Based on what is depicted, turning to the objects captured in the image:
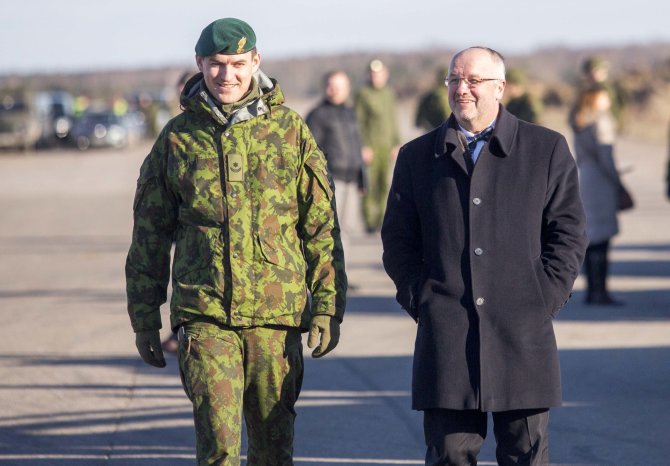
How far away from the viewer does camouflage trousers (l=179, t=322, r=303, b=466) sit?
4.51 m

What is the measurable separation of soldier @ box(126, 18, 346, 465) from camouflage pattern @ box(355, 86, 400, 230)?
32.1 ft

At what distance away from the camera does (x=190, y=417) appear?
714 centimetres

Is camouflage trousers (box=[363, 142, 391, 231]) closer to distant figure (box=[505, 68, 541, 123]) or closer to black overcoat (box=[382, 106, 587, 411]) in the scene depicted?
distant figure (box=[505, 68, 541, 123])

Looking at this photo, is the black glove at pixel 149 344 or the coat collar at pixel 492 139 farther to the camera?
the black glove at pixel 149 344

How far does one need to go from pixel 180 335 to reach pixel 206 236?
0.37 meters

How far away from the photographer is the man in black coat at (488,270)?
4.47 meters

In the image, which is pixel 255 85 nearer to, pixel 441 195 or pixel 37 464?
pixel 441 195

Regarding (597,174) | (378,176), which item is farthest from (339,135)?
(378,176)

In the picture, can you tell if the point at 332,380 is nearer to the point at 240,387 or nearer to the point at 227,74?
the point at 240,387

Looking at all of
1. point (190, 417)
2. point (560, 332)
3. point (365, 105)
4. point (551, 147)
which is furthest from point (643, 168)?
point (551, 147)

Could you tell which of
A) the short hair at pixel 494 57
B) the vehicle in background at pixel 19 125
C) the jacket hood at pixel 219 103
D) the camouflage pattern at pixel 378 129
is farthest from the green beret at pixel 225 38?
the vehicle in background at pixel 19 125

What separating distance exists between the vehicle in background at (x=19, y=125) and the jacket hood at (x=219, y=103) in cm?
4076

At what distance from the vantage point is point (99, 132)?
46219 millimetres

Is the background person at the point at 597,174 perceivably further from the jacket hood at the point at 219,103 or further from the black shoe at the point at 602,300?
the jacket hood at the point at 219,103
